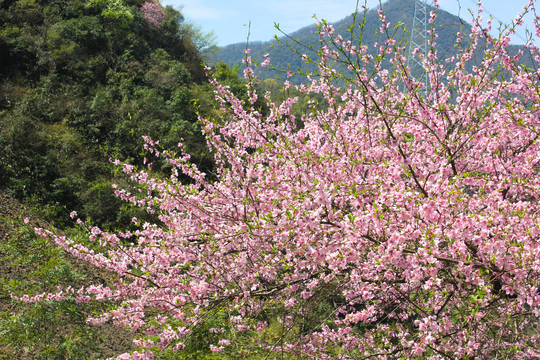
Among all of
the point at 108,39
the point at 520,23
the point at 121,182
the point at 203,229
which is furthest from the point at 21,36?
the point at 520,23

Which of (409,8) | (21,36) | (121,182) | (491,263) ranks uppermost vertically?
(409,8)

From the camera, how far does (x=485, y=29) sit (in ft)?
14.6

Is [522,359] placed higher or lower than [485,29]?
lower

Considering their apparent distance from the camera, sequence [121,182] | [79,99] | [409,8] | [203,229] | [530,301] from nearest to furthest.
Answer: [530,301]
[203,229]
[121,182]
[79,99]
[409,8]

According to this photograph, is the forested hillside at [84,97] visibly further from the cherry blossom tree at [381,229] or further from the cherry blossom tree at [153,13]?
the cherry blossom tree at [381,229]

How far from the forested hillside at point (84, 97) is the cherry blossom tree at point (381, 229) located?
330 inches

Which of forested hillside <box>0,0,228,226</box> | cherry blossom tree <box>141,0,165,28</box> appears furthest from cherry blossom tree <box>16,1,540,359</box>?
cherry blossom tree <box>141,0,165,28</box>

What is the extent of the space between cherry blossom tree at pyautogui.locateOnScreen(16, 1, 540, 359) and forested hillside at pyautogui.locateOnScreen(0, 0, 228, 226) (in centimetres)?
839

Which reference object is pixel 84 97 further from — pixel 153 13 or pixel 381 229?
pixel 381 229

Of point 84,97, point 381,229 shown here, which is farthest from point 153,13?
point 381,229

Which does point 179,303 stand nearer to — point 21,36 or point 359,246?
point 359,246

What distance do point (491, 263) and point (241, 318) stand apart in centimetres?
232

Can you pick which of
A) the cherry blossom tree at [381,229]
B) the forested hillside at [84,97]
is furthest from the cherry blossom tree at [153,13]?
the cherry blossom tree at [381,229]

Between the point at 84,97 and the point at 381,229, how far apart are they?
18.0 metres
